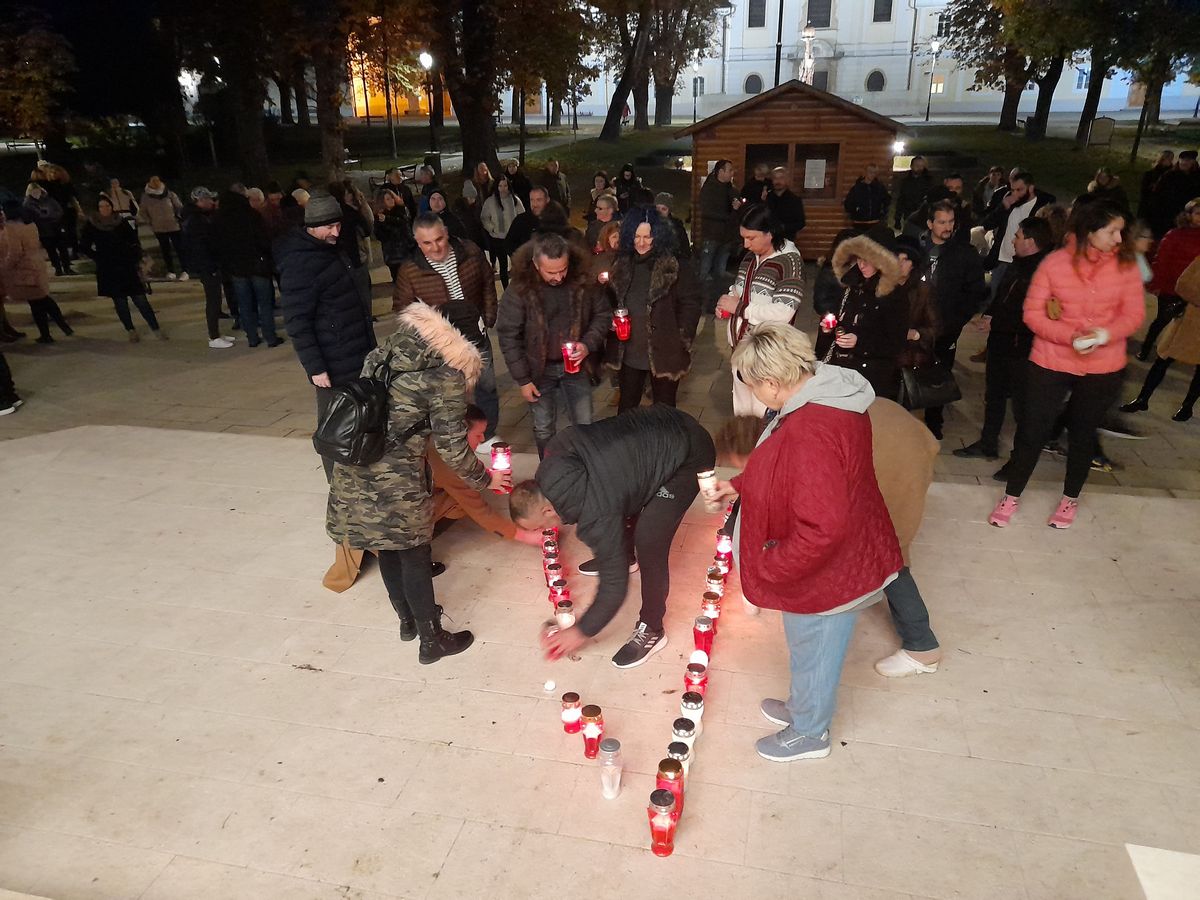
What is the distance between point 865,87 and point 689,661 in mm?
59464

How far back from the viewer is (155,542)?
209 inches

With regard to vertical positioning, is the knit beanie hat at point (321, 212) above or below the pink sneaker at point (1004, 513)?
above

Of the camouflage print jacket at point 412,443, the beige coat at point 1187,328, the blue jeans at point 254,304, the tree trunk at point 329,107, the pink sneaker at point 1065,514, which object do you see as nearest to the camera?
the camouflage print jacket at point 412,443

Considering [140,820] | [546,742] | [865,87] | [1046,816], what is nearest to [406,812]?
[546,742]

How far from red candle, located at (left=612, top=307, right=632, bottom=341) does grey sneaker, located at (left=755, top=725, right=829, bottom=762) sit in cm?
303

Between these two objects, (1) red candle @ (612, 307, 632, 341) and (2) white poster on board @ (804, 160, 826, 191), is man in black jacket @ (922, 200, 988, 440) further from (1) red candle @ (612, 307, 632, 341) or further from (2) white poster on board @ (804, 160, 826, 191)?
(2) white poster on board @ (804, 160, 826, 191)

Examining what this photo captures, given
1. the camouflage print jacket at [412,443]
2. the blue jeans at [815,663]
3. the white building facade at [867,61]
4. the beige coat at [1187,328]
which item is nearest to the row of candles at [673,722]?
the blue jeans at [815,663]

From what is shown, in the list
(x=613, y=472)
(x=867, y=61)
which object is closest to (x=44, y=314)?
(x=613, y=472)

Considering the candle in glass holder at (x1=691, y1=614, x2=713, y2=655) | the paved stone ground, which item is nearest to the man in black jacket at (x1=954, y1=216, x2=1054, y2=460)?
the paved stone ground

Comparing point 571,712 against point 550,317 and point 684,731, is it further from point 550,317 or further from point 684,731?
point 550,317

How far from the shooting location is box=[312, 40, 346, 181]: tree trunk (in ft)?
55.9

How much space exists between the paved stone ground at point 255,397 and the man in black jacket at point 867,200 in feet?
9.75

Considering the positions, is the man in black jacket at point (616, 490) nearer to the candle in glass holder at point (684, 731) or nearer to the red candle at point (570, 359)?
the candle in glass holder at point (684, 731)

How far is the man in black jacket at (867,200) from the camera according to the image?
12.4 meters
